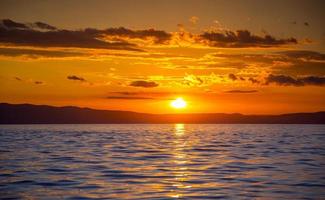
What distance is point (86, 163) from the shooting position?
3903 cm

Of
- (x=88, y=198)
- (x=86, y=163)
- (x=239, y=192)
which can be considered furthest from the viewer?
(x=86, y=163)

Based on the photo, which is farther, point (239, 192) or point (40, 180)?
point (40, 180)

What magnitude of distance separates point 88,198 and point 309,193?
1054 cm

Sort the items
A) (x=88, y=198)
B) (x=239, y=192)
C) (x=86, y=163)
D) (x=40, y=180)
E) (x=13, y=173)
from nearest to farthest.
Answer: (x=88, y=198) → (x=239, y=192) → (x=40, y=180) → (x=13, y=173) → (x=86, y=163)

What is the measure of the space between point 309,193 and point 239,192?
3.35m

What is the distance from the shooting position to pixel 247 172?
32.6 m

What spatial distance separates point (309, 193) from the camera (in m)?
24.2

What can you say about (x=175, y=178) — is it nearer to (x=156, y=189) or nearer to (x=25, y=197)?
(x=156, y=189)

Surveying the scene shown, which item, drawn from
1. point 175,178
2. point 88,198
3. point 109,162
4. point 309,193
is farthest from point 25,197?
point 109,162

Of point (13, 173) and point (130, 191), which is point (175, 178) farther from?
point (13, 173)

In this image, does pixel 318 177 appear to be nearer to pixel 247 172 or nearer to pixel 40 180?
pixel 247 172

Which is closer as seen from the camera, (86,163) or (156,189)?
(156,189)

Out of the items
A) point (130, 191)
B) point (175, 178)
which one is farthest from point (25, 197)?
point (175, 178)

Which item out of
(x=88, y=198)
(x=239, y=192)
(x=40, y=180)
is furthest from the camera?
(x=40, y=180)
